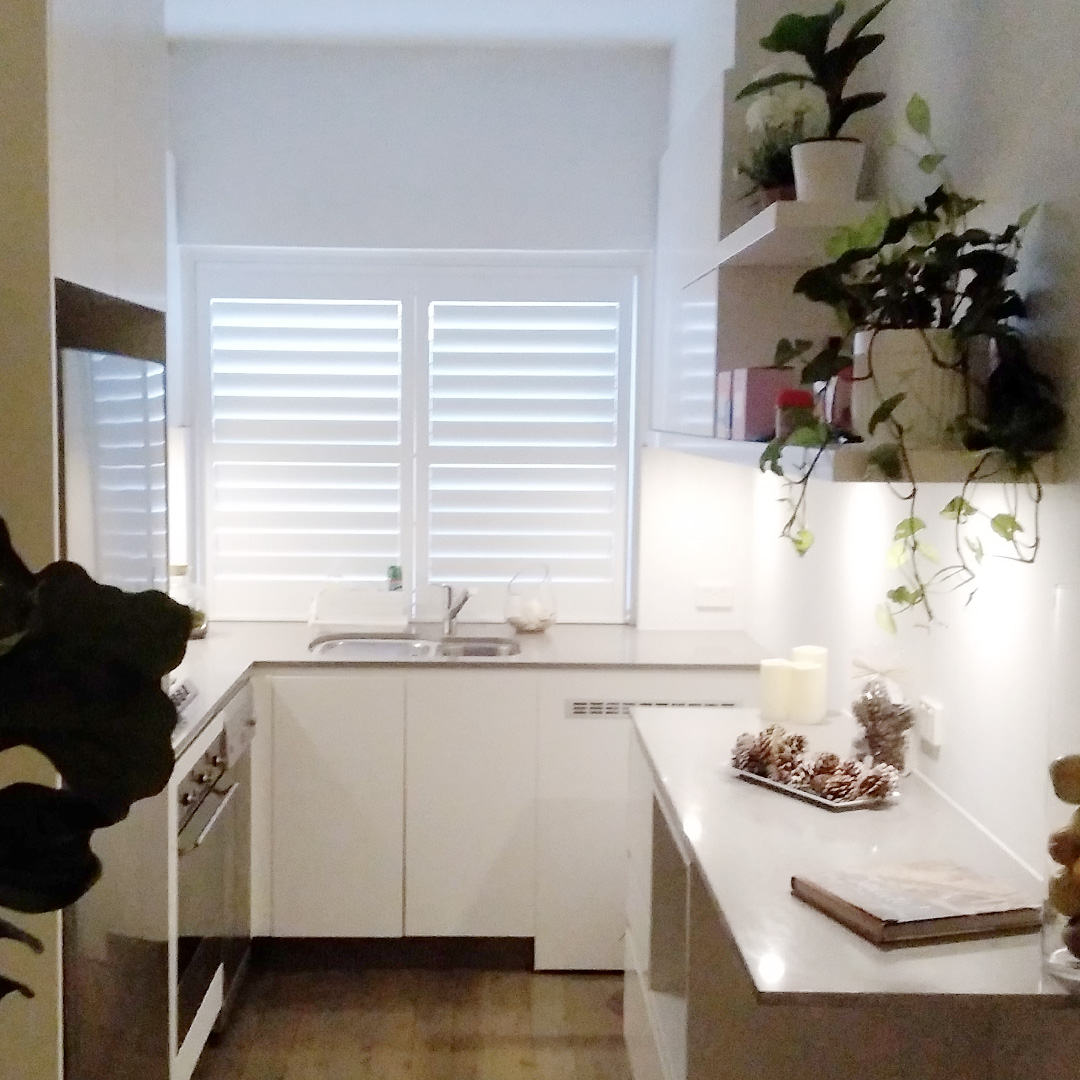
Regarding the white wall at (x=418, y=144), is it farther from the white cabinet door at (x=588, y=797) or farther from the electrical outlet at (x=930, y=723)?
the electrical outlet at (x=930, y=723)

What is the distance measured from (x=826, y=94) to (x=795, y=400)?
630 millimetres

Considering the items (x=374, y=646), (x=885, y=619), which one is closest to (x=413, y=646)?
(x=374, y=646)

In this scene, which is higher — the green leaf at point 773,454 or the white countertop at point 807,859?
the green leaf at point 773,454

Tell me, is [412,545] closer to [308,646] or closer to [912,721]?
[308,646]

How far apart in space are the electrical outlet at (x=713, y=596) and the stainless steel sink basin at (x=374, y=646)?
32.0 inches

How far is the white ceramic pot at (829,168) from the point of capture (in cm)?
216

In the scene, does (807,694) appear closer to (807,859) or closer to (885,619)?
(885,619)

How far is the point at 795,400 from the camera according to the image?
6.48 ft

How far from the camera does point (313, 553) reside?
3834mm

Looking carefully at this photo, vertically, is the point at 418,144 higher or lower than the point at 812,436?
higher

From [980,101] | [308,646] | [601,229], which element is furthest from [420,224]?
[980,101]

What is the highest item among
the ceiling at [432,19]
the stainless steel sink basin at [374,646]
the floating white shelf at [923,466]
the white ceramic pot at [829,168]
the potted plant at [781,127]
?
the ceiling at [432,19]

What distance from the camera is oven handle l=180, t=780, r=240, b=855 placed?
2.58m

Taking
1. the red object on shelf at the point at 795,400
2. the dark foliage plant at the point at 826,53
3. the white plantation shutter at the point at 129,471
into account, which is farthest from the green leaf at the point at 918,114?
the white plantation shutter at the point at 129,471
